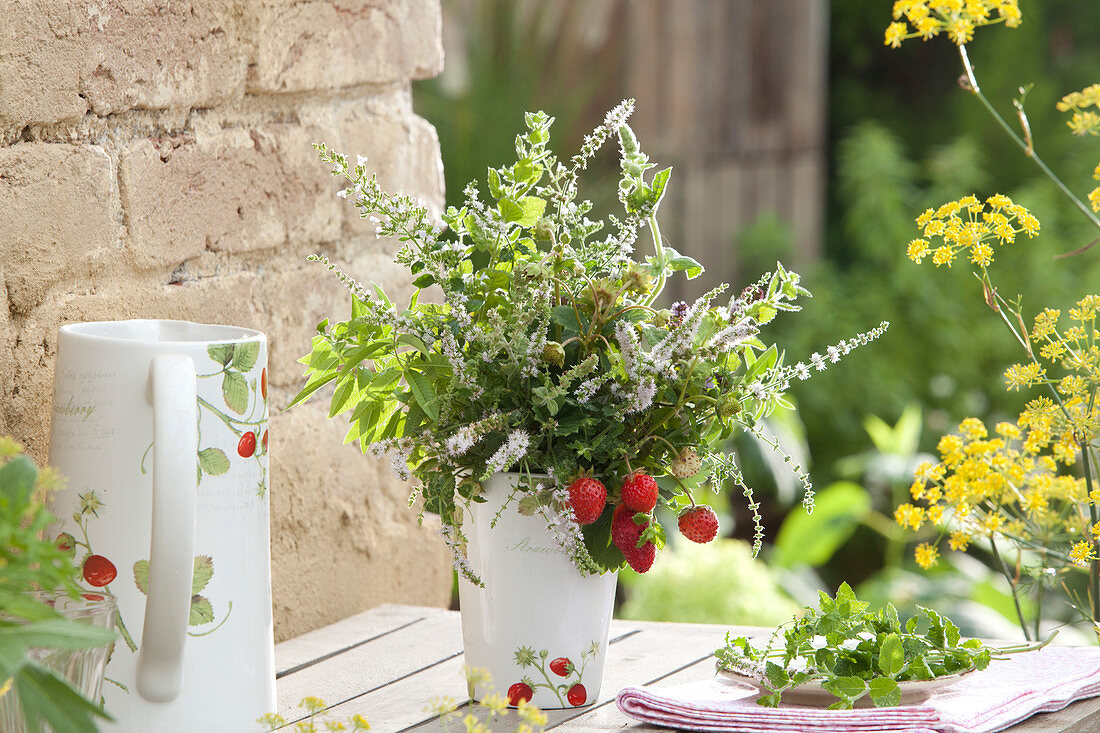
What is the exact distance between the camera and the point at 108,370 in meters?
0.83

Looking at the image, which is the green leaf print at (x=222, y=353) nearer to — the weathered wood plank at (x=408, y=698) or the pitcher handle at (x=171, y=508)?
the pitcher handle at (x=171, y=508)

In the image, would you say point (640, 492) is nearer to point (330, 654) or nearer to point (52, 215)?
point (330, 654)

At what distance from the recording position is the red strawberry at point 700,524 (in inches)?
36.2

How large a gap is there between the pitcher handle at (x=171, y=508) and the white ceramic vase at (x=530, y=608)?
0.79 ft

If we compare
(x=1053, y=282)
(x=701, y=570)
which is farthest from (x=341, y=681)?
(x=1053, y=282)

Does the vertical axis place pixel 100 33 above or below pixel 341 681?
above

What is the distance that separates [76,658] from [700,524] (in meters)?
0.45

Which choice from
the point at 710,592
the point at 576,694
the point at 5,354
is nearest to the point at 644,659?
the point at 576,694

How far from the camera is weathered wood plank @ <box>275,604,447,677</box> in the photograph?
1136mm

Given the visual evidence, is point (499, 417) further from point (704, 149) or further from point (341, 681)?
point (704, 149)

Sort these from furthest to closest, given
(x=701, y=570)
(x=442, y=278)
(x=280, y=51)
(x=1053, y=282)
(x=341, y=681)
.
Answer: (x=1053, y=282) < (x=701, y=570) < (x=280, y=51) < (x=341, y=681) < (x=442, y=278)

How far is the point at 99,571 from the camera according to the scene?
84cm

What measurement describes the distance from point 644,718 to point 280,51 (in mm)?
740

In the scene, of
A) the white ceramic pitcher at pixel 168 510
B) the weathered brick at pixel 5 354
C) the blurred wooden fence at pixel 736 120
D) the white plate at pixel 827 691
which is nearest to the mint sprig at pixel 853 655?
the white plate at pixel 827 691
